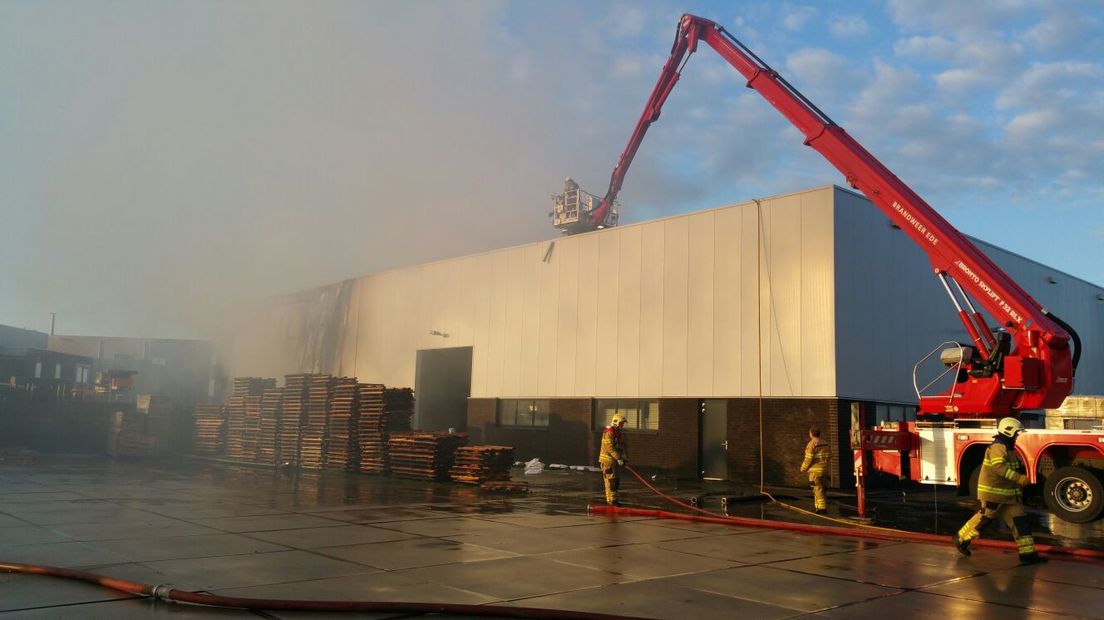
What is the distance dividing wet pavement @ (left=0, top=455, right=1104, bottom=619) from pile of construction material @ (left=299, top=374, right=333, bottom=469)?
9.19 meters

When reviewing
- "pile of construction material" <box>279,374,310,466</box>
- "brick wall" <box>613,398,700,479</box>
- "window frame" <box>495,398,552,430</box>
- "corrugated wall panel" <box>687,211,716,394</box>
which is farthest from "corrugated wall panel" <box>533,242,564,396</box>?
"pile of construction material" <box>279,374,310,466</box>

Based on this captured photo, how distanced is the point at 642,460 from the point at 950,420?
10.8 meters

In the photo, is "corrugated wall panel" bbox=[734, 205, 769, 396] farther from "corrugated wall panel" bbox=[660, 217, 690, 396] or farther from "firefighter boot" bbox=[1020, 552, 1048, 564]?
"firefighter boot" bbox=[1020, 552, 1048, 564]

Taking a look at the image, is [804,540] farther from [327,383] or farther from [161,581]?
[327,383]

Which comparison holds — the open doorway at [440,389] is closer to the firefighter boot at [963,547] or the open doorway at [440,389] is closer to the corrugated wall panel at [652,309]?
the corrugated wall panel at [652,309]

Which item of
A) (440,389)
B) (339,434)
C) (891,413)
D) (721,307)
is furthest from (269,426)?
(891,413)

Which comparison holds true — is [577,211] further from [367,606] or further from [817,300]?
[367,606]

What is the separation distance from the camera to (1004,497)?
958cm

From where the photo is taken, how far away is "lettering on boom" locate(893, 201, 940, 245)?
50.4 ft

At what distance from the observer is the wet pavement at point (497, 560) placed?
7.01 metres

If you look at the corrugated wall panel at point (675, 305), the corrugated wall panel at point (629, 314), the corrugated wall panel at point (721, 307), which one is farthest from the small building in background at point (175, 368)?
the corrugated wall panel at point (675, 305)

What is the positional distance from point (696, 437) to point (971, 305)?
933 cm

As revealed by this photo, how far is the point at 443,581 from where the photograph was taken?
782 centimetres

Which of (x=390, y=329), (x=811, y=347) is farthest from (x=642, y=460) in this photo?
(x=390, y=329)
